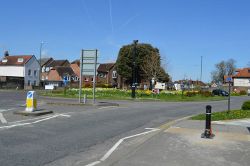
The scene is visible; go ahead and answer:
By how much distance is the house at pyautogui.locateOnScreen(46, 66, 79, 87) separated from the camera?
318 feet

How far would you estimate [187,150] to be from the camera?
9883 mm

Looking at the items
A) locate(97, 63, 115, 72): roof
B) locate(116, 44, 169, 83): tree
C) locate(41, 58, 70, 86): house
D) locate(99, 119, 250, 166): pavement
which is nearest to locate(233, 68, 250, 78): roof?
locate(97, 63, 115, 72): roof

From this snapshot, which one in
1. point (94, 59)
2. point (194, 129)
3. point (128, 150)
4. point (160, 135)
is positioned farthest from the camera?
point (94, 59)

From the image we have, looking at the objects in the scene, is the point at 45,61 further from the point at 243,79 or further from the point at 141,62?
the point at 243,79

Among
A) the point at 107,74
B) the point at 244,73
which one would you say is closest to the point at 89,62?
the point at 107,74

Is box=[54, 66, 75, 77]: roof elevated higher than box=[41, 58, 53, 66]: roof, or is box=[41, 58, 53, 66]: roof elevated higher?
box=[41, 58, 53, 66]: roof

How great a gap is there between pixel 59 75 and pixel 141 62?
25.0 meters

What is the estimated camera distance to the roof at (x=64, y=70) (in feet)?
325

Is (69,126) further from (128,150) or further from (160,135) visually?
(128,150)

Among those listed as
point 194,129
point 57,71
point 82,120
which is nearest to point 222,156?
point 194,129

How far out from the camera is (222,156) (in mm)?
9195

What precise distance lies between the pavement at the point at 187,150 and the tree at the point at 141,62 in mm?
66825

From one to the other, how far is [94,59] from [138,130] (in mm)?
14051

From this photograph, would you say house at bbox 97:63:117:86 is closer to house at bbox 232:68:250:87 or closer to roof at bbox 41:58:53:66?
roof at bbox 41:58:53:66
